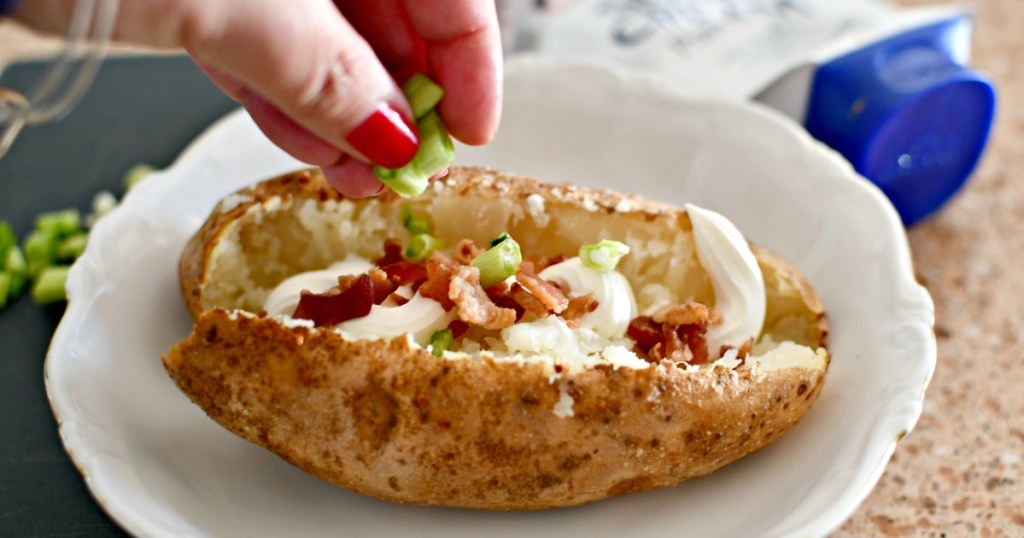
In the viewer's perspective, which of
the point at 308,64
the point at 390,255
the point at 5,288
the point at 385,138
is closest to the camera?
the point at 308,64

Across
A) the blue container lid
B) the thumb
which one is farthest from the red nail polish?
the blue container lid

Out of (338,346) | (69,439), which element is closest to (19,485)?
(69,439)

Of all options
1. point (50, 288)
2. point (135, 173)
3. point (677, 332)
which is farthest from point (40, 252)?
point (677, 332)

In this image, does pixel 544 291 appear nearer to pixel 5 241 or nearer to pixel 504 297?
pixel 504 297

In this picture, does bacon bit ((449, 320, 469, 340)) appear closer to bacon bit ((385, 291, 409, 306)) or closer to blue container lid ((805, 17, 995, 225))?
bacon bit ((385, 291, 409, 306))

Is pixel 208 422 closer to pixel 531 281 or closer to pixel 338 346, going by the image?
pixel 338 346
